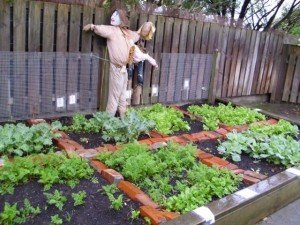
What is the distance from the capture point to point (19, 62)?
5.06 meters

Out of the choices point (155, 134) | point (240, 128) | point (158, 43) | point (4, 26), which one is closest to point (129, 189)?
point (155, 134)

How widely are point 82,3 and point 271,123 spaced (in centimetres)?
395

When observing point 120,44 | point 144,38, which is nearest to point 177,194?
point 120,44

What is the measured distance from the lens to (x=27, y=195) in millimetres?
3305

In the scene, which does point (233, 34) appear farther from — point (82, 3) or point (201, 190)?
point (201, 190)

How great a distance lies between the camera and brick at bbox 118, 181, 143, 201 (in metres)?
3.46

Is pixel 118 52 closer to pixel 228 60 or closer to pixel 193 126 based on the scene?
pixel 193 126

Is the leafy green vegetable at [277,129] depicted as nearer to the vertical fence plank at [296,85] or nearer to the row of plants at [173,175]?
the row of plants at [173,175]

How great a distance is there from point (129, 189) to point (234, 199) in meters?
1.04

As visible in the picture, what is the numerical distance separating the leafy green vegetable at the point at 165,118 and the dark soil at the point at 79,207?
7.03ft

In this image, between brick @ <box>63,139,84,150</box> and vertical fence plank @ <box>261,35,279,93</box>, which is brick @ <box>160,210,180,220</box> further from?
vertical fence plank @ <box>261,35,279,93</box>

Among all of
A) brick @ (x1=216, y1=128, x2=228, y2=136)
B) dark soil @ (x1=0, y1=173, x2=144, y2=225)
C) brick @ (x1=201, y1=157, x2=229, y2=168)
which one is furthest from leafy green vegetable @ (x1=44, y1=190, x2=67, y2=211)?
brick @ (x1=216, y1=128, x2=228, y2=136)

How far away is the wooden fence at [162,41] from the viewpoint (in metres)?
5.04

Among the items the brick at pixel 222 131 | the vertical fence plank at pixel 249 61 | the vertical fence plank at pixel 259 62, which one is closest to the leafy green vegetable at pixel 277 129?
the brick at pixel 222 131
